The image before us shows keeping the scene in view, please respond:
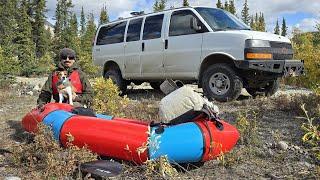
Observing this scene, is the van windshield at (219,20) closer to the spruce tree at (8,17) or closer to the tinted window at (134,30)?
the tinted window at (134,30)

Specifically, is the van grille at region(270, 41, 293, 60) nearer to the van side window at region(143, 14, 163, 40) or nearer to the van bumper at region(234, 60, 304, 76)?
the van bumper at region(234, 60, 304, 76)

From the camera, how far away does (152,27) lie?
33.3 feet

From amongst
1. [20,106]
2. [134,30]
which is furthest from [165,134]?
[134,30]

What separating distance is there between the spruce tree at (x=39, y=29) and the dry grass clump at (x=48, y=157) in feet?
160

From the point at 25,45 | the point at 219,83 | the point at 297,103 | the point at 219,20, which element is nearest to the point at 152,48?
the point at 219,20

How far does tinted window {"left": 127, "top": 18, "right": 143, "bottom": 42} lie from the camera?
34.9ft

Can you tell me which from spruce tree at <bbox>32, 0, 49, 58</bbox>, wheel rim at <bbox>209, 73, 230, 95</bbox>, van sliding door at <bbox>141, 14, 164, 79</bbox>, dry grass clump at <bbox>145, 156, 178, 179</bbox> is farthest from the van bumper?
spruce tree at <bbox>32, 0, 49, 58</bbox>

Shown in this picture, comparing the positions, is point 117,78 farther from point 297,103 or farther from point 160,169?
point 160,169

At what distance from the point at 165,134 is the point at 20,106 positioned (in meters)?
5.77

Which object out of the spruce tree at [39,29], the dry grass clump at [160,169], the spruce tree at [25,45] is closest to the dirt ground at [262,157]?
the dry grass clump at [160,169]

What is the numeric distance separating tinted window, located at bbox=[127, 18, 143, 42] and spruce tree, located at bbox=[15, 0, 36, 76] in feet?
52.7

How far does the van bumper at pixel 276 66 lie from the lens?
801cm

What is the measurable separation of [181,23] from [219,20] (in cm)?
84

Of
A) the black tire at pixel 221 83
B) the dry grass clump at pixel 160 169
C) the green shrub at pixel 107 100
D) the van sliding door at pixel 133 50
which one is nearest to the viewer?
the dry grass clump at pixel 160 169
